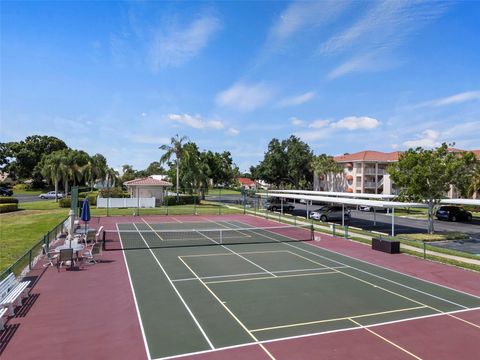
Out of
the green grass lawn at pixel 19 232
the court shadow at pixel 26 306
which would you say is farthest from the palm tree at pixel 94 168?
the court shadow at pixel 26 306

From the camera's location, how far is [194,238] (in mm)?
28516

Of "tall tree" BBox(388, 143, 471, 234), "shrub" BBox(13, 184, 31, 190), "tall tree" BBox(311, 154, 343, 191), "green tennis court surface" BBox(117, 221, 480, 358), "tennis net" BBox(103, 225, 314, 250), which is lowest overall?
"green tennis court surface" BBox(117, 221, 480, 358)

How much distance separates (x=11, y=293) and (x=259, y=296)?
27.2 ft

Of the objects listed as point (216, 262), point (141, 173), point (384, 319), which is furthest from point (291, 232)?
point (141, 173)

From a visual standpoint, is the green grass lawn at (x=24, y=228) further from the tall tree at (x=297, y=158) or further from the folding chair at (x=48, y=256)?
the tall tree at (x=297, y=158)

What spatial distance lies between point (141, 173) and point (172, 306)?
12893 centimetres

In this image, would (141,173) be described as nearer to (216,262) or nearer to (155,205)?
(155,205)

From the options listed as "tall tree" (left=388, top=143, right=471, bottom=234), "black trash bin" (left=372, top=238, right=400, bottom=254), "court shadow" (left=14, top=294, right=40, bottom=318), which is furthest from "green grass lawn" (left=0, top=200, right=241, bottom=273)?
"tall tree" (left=388, top=143, right=471, bottom=234)

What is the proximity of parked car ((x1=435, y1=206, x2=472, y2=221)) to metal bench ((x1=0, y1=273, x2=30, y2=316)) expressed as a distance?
43378mm

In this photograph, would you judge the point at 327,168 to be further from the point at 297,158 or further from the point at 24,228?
the point at 24,228

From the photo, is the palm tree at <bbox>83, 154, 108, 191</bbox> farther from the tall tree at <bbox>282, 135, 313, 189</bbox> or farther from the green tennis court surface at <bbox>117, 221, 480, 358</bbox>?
the green tennis court surface at <bbox>117, 221, 480, 358</bbox>

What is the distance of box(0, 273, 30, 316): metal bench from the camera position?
11.7 metres

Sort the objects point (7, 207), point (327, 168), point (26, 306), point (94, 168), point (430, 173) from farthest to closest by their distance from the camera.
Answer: point (327, 168), point (94, 168), point (7, 207), point (430, 173), point (26, 306)

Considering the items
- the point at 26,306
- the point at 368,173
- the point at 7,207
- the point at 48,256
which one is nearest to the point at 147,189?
the point at 7,207
